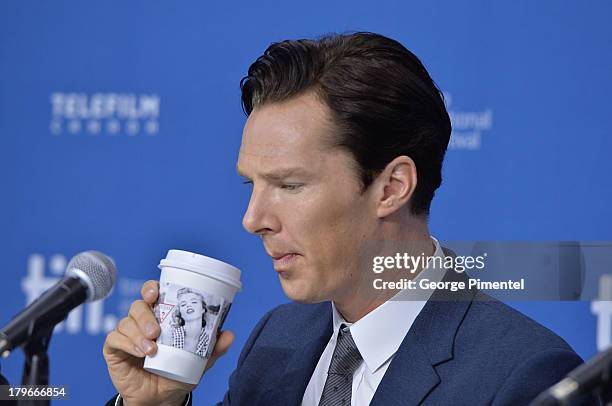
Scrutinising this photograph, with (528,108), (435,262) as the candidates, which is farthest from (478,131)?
(435,262)

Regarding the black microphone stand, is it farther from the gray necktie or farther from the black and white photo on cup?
the gray necktie

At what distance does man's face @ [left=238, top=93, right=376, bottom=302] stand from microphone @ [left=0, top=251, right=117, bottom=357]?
336 mm

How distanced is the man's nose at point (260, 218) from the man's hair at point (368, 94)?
0.15m

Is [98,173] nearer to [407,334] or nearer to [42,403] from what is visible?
[407,334]

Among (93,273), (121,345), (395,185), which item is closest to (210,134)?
(395,185)

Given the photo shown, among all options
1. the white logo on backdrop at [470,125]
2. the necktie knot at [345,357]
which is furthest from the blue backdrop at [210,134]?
the necktie knot at [345,357]

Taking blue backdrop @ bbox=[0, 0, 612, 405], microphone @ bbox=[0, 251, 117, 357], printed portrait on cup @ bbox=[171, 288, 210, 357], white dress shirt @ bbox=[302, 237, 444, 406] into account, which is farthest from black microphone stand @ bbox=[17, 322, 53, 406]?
blue backdrop @ bbox=[0, 0, 612, 405]

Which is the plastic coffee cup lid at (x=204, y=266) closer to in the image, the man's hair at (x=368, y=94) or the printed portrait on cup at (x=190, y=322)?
the printed portrait on cup at (x=190, y=322)

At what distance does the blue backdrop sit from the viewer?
2342 millimetres

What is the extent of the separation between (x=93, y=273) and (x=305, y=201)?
42cm

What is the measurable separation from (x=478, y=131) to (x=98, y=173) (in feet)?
3.22

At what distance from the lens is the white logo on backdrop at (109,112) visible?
2.57 m

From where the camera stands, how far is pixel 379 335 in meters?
1.63

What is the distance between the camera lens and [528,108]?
2354 mm
